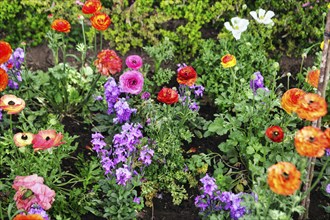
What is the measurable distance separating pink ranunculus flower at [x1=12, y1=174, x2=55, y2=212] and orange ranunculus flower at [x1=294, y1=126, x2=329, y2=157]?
1207 millimetres

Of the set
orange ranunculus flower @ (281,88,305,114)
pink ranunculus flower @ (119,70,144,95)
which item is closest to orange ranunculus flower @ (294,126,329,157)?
orange ranunculus flower @ (281,88,305,114)

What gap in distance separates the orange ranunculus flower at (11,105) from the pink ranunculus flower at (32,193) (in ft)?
1.19

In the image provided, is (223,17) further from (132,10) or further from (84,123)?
(84,123)

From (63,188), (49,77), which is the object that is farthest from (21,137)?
(49,77)

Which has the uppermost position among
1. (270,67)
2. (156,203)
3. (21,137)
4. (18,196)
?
(270,67)

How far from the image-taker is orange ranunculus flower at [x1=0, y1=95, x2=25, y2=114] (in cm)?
286

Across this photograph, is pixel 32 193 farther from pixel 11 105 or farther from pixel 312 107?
pixel 312 107

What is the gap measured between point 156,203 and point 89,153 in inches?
22.2

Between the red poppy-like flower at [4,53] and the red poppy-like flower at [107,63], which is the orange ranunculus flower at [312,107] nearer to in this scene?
the red poppy-like flower at [107,63]

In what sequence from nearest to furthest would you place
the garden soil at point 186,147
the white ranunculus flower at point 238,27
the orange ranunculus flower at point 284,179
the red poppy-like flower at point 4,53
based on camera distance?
the orange ranunculus flower at point 284,179
the red poppy-like flower at point 4,53
the garden soil at point 186,147
the white ranunculus flower at point 238,27

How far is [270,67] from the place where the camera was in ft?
12.8

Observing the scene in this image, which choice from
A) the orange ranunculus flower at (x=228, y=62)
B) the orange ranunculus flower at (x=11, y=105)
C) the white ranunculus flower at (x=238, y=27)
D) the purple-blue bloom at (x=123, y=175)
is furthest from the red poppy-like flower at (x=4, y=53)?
the white ranunculus flower at (x=238, y=27)

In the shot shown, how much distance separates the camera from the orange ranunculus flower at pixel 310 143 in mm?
2322

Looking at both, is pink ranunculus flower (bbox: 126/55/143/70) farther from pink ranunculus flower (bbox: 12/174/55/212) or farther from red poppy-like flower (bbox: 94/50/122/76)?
pink ranunculus flower (bbox: 12/174/55/212)
